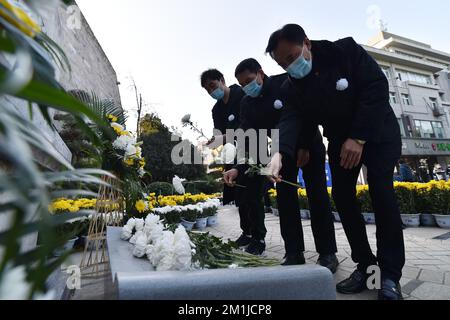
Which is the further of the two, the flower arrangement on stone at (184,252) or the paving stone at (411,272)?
the paving stone at (411,272)

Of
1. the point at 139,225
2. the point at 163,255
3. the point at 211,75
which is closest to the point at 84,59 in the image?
the point at 211,75

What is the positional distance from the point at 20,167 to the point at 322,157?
2430 mm

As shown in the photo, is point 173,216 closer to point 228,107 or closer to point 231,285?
point 228,107

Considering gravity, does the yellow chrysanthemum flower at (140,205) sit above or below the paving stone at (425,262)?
above

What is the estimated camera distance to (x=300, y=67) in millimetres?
2064

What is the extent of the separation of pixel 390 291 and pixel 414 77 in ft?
102

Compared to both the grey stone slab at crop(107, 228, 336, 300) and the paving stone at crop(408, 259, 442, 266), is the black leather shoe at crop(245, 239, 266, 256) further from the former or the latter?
the grey stone slab at crop(107, 228, 336, 300)

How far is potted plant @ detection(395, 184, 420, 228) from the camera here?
14.6 ft

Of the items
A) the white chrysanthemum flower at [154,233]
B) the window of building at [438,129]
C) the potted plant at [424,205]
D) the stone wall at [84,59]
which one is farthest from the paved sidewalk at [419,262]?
the window of building at [438,129]

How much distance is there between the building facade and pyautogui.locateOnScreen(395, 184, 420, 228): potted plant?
2023cm

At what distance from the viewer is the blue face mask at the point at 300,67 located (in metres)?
2.04

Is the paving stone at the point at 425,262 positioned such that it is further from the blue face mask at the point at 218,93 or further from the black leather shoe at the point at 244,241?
the blue face mask at the point at 218,93
